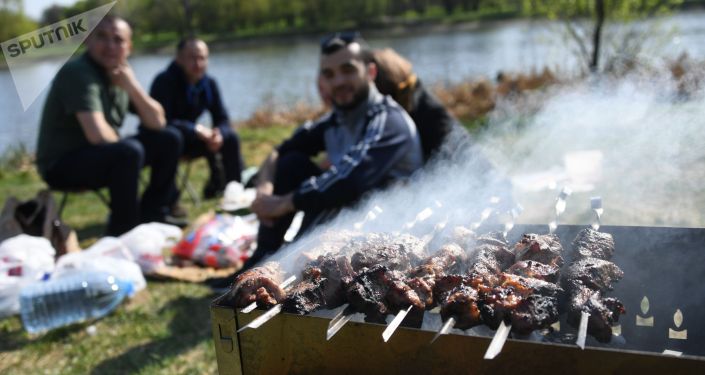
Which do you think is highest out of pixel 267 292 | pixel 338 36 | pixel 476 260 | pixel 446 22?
pixel 338 36

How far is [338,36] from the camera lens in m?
4.01

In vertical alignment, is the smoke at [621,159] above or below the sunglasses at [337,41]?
below

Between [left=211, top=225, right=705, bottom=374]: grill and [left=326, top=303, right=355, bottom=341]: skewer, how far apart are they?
4 cm

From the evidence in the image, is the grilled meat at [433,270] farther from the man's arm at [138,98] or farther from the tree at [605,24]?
the tree at [605,24]

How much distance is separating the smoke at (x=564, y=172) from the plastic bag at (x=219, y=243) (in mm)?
1610

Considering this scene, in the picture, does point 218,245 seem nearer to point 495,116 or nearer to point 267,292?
point 267,292

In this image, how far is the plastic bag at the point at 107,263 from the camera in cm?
411

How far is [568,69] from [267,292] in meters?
11.6

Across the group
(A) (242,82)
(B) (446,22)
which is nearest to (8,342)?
(A) (242,82)

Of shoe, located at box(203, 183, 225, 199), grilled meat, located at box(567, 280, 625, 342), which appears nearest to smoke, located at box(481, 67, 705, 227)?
grilled meat, located at box(567, 280, 625, 342)

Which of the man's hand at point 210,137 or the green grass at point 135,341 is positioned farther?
the man's hand at point 210,137

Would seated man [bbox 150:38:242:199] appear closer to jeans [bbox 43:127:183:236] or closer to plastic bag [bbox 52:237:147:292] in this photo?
jeans [bbox 43:127:183:236]

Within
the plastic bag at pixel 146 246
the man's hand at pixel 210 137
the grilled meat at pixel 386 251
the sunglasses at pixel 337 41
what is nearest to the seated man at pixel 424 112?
the sunglasses at pixel 337 41

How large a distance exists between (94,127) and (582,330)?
4409 millimetres
